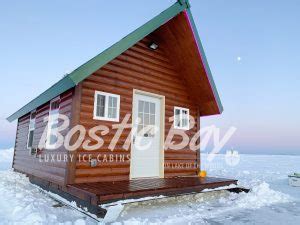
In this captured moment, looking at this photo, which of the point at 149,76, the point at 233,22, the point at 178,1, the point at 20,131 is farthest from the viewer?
the point at 233,22

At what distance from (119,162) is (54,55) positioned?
9.91m

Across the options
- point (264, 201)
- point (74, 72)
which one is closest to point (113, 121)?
point (74, 72)

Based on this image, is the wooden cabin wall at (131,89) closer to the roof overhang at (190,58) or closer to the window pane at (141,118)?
the roof overhang at (190,58)

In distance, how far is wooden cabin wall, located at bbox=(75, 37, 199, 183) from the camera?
19.5ft

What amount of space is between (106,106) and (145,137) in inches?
67.5

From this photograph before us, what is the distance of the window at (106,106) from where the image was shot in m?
6.20

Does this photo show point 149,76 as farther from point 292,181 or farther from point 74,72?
point 292,181

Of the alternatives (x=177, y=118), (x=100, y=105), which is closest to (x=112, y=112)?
(x=100, y=105)

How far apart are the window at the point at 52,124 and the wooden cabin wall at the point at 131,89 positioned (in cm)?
151

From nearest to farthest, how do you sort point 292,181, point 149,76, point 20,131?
point 149,76
point 292,181
point 20,131

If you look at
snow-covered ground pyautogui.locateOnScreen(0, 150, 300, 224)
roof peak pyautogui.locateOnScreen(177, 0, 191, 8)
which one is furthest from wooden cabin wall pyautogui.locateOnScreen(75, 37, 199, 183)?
roof peak pyautogui.locateOnScreen(177, 0, 191, 8)

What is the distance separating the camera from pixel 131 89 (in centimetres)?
696

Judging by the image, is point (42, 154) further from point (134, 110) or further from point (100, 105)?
point (134, 110)

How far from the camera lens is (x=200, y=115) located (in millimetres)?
9312
